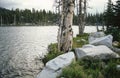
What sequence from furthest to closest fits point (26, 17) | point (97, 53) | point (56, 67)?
1. point (26, 17)
2. point (97, 53)
3. point (56, 67)

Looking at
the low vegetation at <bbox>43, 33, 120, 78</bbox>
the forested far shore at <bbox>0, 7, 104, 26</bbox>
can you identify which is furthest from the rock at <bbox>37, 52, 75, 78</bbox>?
the forested far shore at <bbox>0, 7, 104, 26</bbox>

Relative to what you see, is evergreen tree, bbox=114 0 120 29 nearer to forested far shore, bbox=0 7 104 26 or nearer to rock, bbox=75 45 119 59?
rock, bbox=75 45 119 59

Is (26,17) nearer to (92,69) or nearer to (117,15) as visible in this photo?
(117,15)

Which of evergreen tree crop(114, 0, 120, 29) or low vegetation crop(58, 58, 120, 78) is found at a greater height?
evergreen tree crop(114, 0, 120, 29)

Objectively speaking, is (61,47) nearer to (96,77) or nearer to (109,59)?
(109,59)

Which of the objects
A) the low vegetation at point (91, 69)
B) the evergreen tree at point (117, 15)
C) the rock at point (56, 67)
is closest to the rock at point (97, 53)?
the low vegetation at point (91, 69)

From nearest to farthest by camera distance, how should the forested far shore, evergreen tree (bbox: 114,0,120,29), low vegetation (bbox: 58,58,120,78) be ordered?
low vegetation (bbox: 58,58,120,78)
evergreen tree (bbox: 114,0,120,29)
the forested far shore

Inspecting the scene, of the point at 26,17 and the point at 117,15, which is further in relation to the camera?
the point at 26,17

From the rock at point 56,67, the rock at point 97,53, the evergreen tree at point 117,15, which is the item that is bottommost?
the rock at point 56,67

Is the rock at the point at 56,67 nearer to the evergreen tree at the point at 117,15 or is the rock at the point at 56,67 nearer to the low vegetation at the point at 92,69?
the low vegetation at the point at 92,69

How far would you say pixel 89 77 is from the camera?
9000 millimetres

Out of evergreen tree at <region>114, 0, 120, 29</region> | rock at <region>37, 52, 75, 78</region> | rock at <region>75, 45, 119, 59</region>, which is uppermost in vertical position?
evergreen tree at <region>114, 0, 120, 29</region>

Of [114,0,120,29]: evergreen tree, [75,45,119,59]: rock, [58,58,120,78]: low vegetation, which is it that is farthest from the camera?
[114,0,120,29]: evergreen tree

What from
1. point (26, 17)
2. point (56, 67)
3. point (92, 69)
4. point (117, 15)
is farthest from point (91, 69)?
point (26, 17)
